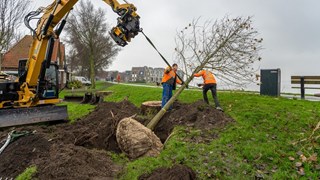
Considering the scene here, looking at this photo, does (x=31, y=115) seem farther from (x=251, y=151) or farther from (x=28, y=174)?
(x=251, y=151)

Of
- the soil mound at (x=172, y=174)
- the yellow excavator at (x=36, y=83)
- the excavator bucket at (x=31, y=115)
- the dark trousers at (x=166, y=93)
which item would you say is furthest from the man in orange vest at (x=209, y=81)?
the excavator bucket at (x=31, y=115)

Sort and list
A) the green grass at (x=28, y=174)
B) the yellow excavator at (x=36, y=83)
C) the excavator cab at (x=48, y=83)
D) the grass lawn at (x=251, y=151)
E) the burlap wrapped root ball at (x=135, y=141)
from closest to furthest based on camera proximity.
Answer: the green grass at (x=28, y=174)
the grass lawn at (x=251, y=151)
the burlap wrapped root ball at (x=135, y=141)
the yellow excavator at (x=36, y=83)
the excavator cab at (x=48, y=83)

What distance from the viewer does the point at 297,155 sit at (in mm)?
6094

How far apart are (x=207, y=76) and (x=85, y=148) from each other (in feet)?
16.3

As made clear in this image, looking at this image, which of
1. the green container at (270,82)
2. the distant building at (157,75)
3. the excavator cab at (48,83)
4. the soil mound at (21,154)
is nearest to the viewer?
the soil mound at (21,154)

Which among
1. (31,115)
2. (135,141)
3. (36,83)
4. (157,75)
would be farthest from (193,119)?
(157,75)

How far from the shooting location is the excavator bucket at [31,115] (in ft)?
32.1

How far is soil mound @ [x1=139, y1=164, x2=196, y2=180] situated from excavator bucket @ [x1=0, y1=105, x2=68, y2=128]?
6.36m

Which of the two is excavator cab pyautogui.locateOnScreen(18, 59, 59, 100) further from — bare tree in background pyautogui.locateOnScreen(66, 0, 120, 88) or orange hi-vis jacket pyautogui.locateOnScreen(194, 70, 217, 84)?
bare tree in background pyautogui.locateOnScreen(66, 0, 120, 88)

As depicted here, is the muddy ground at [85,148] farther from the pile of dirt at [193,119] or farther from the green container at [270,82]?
the green container at [270,82]

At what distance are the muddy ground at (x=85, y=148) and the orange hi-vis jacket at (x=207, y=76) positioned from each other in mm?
1082

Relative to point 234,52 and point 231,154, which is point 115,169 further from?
point 234,52

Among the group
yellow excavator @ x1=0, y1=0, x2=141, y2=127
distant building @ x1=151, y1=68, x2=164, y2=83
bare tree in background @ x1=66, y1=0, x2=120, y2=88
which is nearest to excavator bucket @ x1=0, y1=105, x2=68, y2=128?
yellow excavator @ x1=0, y1=0, x2=141, y2=127

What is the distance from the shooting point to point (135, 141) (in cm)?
704
